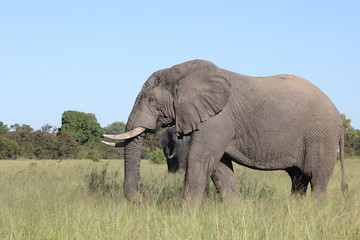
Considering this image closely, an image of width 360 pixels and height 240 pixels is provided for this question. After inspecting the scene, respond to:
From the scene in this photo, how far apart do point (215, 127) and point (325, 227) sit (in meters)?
2.25

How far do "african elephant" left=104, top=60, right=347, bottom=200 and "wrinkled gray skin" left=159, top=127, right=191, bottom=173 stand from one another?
24.2 feet

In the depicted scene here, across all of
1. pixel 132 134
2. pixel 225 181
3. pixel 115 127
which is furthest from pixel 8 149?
pixel 115 127

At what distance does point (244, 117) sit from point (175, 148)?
8.03m

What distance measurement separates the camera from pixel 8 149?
113 ft

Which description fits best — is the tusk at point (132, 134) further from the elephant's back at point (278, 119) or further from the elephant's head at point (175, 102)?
the elephant's back at point (278, 119)

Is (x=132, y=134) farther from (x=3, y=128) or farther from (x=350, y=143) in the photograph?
(x=3, y=128)

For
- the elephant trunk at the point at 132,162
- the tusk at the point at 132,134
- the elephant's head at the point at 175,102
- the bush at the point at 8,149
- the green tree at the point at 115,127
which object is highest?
the elephant's head at the point at 175,102

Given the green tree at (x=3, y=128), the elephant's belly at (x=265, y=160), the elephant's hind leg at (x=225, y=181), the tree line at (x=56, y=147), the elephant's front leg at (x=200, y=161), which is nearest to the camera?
the elephant's front leg at (x=200, y=161)

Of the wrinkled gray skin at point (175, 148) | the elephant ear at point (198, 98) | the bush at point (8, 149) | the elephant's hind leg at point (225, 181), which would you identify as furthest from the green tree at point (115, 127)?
the elephant ear at point (198, 98)

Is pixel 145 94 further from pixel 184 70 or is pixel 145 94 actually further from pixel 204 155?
pixel 204 155

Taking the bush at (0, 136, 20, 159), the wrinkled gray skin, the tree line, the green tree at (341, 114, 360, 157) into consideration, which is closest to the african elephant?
the wrinkled gray skin

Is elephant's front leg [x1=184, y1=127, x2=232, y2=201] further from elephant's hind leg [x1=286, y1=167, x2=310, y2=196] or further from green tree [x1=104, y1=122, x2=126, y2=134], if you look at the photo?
green tree [x1=104, y1=122, x2=126, y2=134]

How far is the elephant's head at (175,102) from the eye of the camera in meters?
6.11

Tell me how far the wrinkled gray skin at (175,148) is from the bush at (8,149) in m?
22.4
